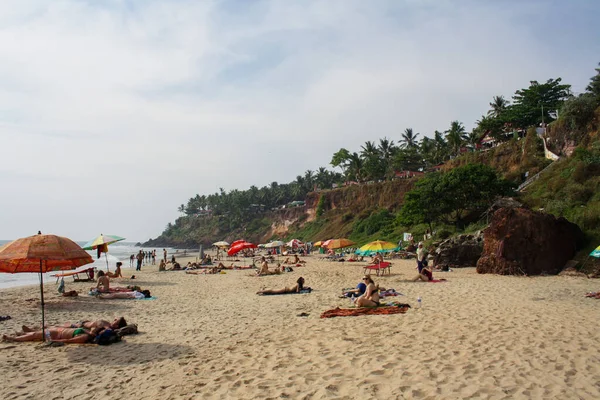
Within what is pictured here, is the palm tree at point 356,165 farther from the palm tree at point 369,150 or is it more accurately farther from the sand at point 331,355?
the sand at point 331,355

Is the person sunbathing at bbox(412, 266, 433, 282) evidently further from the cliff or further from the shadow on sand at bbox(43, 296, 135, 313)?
the cliff

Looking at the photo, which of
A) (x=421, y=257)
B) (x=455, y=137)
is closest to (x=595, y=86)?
(x=455, y=137)

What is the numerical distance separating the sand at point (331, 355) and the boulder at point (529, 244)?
5.45m

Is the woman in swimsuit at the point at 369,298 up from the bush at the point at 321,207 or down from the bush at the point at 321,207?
down

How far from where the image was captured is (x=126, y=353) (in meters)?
7.02

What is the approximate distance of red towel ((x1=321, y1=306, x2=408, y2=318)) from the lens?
30.4ft

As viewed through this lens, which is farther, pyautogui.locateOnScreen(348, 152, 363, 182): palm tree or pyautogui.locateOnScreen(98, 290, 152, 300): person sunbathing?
pyautogui.locateOnScreen(348, 152, 363, 182): palm tree

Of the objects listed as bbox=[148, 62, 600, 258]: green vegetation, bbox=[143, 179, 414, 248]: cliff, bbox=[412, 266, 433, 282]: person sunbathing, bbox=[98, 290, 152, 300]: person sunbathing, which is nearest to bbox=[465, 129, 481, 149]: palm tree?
bbox=[148, 62, 600, 258]: green vegetation

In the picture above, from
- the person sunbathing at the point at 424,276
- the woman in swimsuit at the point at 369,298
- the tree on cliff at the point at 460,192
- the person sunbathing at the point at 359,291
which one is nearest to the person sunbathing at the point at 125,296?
the person sunbathing at the point at 359,291

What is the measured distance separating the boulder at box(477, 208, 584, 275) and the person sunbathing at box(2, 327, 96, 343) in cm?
1509

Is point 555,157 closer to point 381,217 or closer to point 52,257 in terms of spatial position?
point 381,217

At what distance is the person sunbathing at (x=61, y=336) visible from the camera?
24.9 feet

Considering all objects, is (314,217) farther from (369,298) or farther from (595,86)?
(369,298)

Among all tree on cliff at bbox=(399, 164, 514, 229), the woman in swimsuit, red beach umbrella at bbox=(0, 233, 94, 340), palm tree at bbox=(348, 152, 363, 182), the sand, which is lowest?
the sand
